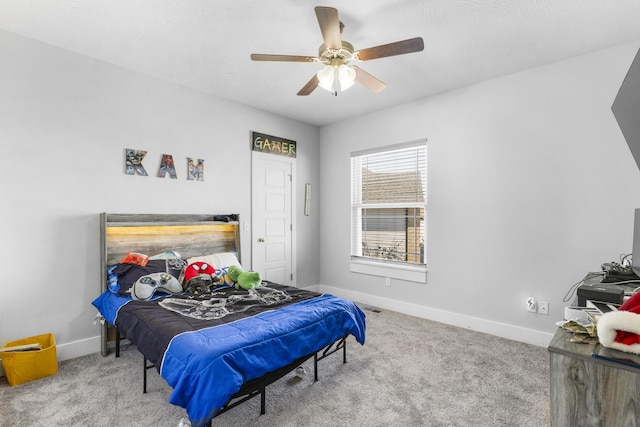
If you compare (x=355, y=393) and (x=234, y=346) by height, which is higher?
(x=234, y=346)

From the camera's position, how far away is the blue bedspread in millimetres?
1557

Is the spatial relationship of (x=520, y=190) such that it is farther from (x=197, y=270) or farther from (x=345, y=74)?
(x=197, y=270)

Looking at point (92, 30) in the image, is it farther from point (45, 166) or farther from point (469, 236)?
point (469, 236)

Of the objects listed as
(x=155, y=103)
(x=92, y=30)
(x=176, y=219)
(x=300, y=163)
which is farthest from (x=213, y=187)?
(x=92, y=30)

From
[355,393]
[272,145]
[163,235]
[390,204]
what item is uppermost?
[272,145]

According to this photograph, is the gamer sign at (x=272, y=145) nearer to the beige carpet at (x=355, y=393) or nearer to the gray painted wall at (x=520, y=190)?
the gray painted wall at (x=520, y=190)

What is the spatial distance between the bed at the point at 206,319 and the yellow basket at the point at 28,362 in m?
0.41

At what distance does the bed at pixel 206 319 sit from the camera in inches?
63.4

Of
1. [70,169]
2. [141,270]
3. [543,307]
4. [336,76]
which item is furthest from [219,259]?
[543,307]

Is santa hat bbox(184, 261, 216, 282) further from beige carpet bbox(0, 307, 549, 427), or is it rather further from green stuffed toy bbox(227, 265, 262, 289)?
beige carpet bbox(0, 307, 549, 427)

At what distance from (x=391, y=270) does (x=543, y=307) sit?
1678 millimetres

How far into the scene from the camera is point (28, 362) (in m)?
2.37

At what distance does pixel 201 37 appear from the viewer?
256 cm

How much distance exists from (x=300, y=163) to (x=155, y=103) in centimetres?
211
